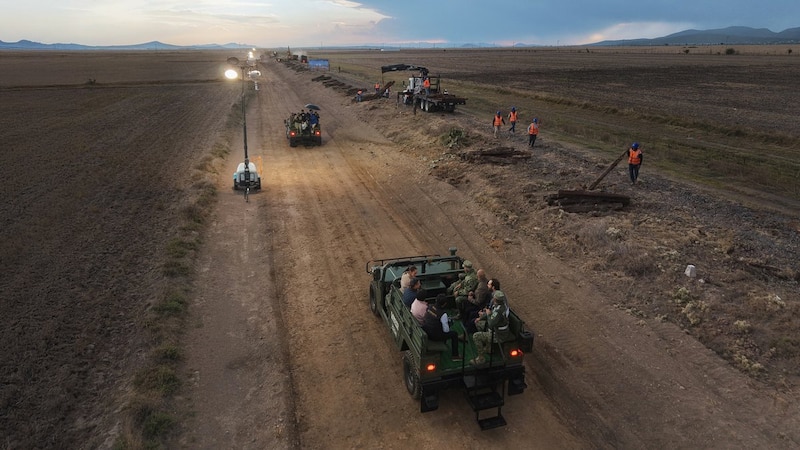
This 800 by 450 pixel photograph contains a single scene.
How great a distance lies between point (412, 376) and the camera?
8.40 meters

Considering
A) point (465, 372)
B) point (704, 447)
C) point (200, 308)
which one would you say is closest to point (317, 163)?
point (200, 308)

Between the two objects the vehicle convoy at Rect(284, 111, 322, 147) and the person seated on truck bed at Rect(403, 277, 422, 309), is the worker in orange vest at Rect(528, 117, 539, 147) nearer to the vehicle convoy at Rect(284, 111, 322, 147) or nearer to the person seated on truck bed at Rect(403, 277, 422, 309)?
the vehicle convoy at Rect(284, 111, 322, 147)

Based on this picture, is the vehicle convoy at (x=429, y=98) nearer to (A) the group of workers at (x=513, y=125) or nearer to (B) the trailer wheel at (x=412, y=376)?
(A) the group of workers at (x=513, y=125)

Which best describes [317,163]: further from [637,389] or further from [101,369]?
[637,389]

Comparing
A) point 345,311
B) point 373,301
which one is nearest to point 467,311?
point 373,301

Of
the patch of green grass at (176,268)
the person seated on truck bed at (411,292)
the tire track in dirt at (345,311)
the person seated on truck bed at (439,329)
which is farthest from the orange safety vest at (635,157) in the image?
the patch of green grass at (176,268)

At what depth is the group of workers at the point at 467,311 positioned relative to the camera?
26.4ft

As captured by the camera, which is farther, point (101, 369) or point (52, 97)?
point (52, 97)

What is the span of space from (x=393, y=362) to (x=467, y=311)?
1804 mm

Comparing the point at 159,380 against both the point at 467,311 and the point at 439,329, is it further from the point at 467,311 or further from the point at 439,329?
the point at 467,311

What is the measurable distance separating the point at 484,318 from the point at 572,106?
38.3 m

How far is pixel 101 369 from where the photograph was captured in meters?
9.20

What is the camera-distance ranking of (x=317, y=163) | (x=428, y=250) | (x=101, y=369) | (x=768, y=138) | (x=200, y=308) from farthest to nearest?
(x=768, y=138), (x=317, y=163), (x=428, y=250), (x=200, y=308), (x=101, y=369)

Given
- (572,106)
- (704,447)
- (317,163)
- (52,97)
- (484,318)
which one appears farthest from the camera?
(52,97)
